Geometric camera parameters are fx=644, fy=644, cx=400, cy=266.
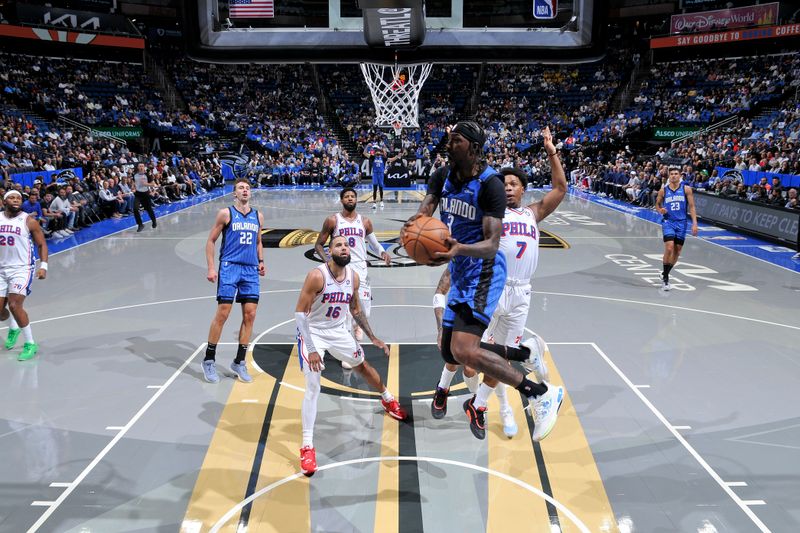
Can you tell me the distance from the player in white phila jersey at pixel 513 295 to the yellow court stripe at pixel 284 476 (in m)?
1.21

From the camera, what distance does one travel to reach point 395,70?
20.1 metres

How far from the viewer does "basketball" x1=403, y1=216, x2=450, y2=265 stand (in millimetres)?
3648

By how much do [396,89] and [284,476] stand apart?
1800cm

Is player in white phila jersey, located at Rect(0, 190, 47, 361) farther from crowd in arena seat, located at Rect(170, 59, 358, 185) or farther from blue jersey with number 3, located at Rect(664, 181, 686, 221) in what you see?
crowd in arena seat, located at Rect(170, 59, 358, 185)

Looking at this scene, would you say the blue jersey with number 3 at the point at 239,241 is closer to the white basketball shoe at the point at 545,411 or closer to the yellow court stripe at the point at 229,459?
the yellow court stripe at the point at 229,459

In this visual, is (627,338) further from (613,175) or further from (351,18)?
(613,175)

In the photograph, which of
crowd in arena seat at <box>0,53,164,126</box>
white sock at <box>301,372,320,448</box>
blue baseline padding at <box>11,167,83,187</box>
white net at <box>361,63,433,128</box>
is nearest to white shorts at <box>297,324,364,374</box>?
white sock at <box>301,372,320,448</box>

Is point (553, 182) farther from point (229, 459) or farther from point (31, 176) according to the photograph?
point (31, 176)

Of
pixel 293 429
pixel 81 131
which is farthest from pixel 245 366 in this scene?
pixel 81 131

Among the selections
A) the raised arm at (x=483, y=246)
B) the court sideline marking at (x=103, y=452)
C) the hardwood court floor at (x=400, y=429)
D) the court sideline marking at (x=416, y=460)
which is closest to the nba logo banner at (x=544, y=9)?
the hardwood court floor at (x=400, y=429)

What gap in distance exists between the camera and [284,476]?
4.40 meters

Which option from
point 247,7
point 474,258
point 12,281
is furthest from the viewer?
point 247,7

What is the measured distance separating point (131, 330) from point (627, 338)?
19.5ft

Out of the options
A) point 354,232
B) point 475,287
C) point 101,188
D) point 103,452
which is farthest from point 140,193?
point 475,287
